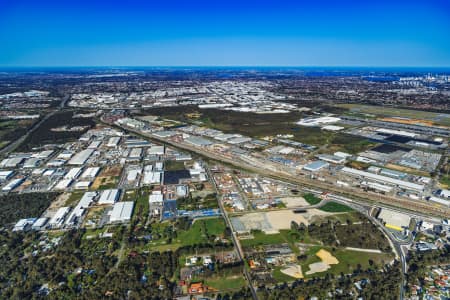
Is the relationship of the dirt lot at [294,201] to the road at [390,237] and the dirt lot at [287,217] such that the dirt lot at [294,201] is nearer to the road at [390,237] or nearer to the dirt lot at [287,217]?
the dirt lot at [287,217]

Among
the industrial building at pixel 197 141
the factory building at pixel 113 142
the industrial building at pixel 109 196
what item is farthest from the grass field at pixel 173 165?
the factory building at pixel 113 142

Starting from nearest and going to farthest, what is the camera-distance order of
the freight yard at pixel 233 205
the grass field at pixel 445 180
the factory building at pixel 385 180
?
1. the freight yard at pixel 233 205
2. the factory building at pixel 385 180
3. the grass field at pixel 445 180

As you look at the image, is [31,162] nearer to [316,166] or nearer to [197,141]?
[197,141]

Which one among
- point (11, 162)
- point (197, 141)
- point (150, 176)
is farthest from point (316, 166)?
point (11, 162)

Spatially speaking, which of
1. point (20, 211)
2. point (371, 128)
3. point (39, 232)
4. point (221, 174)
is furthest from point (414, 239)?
point (371, 128)

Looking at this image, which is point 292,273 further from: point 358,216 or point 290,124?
point 290,124

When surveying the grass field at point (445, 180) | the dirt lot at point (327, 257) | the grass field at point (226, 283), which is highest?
the grass field at point (445, 180)
